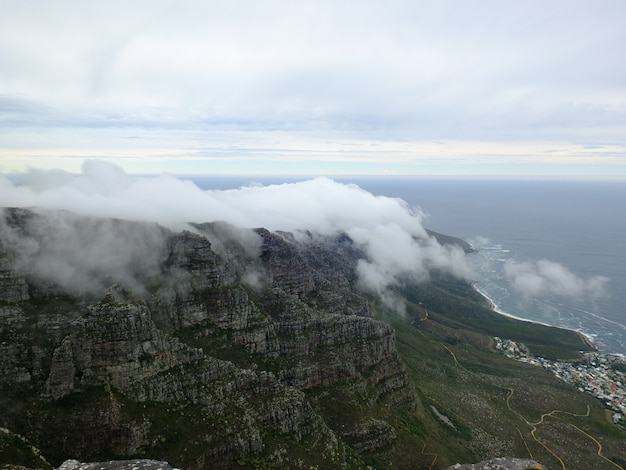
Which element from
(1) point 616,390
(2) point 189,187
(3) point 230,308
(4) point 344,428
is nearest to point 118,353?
(3) point 230,308

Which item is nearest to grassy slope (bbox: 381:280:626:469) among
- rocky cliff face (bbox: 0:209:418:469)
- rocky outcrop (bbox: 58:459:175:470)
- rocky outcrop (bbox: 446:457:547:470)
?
rocky cliff face (bbox: 0:209:418:469)

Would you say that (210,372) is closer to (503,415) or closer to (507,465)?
(507,465)

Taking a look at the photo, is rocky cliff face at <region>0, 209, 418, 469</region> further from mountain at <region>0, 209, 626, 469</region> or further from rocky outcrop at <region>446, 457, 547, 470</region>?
rocky outcrop at <region>446, 457, 547, 470</region>

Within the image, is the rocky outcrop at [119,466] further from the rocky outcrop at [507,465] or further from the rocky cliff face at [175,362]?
the rocky outcrop at [507,465]

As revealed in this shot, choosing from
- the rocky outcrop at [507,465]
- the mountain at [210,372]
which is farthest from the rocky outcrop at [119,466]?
the rocky outcrop at [507,465]

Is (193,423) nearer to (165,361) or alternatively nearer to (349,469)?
(165,361)

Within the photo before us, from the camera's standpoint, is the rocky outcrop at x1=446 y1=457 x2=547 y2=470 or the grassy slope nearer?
the rocky outcrop at x1=446 y1=457 x2=547 y2=470

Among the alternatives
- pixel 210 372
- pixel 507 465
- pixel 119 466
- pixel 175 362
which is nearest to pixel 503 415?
pixel 507 465

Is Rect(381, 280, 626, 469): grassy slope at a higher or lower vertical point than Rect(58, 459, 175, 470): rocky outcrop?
lower
